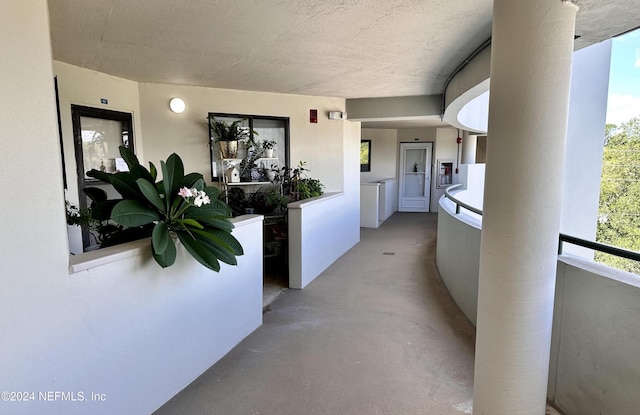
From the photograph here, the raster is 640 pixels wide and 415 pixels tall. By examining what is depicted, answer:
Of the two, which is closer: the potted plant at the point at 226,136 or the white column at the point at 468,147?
the potted plant at the point at 226,136

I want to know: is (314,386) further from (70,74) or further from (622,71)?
(622,71)

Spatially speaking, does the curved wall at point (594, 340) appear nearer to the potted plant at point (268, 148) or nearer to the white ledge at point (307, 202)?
the white ledge at point (307, 202)

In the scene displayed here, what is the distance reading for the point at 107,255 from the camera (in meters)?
1.75

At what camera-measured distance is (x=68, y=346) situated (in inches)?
61.8

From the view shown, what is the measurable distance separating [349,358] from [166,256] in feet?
5.19

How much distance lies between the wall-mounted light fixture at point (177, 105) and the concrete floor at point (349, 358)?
2846mm

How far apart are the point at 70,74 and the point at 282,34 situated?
2415 mm

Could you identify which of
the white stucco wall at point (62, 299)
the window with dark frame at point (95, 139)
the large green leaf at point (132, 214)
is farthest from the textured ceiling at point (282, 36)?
the large green leaf at point (132, 214)

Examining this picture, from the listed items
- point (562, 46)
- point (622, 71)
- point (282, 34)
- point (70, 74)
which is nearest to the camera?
point (562, 46)

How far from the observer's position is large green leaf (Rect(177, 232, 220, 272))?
2061 millimetres

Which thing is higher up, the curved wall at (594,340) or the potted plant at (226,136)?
the potted plant at (226,136)

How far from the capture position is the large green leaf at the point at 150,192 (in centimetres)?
186

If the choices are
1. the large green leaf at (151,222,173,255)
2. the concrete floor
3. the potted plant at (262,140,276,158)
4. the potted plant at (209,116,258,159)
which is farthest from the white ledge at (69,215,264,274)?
the potted plant at (262,140,276,158)

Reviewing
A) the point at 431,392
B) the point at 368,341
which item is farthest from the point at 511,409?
the point at 368,341
